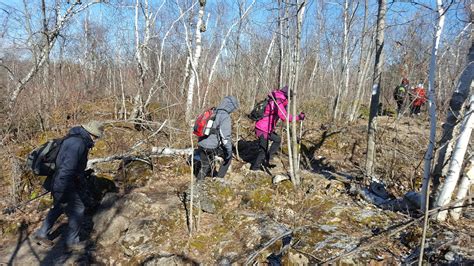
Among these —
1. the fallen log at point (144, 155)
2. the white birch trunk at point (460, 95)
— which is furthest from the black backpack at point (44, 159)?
the white birch trunk at point (460, 95)

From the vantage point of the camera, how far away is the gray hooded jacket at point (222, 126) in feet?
17.9

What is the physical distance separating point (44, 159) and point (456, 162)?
17.1 feet

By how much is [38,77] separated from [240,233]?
848 centimetres

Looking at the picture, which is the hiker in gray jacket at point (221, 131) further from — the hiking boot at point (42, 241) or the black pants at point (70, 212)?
the hiking boot at point (42, 241)

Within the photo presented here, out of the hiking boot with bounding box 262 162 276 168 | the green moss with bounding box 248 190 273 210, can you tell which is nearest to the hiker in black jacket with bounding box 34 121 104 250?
the green moss with bounding box 248 190 273 210

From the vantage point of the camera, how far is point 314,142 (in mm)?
9016

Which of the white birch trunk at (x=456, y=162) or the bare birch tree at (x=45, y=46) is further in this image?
the bare birch tree at (x=45, y=46)

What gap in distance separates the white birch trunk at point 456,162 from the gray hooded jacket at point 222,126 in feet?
10.7

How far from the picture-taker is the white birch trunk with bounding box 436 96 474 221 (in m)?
3.54

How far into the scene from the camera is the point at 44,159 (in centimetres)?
418

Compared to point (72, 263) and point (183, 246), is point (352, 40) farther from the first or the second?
point (72, 263)

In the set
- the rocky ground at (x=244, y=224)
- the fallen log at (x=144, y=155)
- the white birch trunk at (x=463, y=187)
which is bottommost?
the rocky ground at (x=244, y=224)

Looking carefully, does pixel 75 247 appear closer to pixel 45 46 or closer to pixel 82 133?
pixel 82 133

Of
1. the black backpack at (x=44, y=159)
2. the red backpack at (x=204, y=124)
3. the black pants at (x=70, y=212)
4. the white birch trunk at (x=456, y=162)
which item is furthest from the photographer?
the red backpack at (x=204, y=124)
